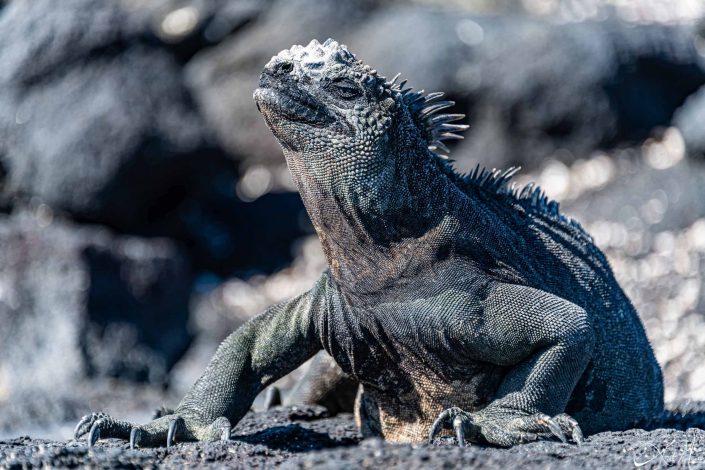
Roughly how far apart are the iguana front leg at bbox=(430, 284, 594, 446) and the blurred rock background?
586 cm

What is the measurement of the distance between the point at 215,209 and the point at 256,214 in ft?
1.70

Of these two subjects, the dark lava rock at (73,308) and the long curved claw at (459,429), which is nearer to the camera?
the long curved claw at (459,429)

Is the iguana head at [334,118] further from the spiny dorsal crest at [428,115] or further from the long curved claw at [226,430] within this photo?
the long curved claw at [226,430]

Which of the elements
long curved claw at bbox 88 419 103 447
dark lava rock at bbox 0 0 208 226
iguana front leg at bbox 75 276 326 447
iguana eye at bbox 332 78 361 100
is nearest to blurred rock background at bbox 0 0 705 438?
dark lava rock at bbox 0 0 208 226

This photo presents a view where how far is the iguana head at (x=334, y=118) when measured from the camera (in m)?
4.02

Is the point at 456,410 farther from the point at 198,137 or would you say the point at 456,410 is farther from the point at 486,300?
the point at 198,137

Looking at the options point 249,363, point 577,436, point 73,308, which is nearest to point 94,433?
point 249,363

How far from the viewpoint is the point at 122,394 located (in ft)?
29.6

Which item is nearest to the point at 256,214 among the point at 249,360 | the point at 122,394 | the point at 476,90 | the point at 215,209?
the point at 215,209

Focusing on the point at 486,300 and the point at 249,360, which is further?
the point at 249,360

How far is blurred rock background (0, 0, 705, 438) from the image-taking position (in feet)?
34.9

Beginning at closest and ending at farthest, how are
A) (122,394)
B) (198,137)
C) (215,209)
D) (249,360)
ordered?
(249,360)
(122,394)
(198,137)
(215,209)

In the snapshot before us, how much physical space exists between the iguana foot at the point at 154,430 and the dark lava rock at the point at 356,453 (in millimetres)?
66

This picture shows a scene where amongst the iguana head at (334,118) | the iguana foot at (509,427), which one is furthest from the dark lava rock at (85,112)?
the iguana foot at (509,427)
